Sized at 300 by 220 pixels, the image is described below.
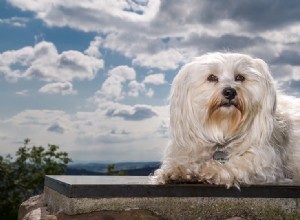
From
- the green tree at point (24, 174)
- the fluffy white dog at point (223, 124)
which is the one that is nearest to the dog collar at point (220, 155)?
the fluffy white dog at point (223, 124)

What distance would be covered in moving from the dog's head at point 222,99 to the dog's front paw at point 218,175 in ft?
0.80

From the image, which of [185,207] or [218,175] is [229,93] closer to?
[218,175]

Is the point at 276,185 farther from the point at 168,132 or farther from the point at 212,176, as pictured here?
the point at 168,132

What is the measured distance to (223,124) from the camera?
482 cm

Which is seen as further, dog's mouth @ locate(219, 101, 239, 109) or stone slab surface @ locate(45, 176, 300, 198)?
dog's mouth @ locate(219, 101, 239, 109)

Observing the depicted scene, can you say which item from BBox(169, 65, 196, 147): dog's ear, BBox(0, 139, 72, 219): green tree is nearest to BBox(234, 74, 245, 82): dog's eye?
BBox(169, 65, 196, 147): dog's ear

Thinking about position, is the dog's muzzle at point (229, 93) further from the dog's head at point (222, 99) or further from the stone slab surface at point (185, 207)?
the stone slab surface at point (185, 207)

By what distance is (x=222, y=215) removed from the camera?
4766 mm

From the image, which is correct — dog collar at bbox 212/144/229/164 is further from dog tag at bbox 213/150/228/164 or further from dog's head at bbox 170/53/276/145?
dog's head at bbox 170/53/276/145

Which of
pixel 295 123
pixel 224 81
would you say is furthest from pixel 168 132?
pixel 295 123

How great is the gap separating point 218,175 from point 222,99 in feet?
1.99

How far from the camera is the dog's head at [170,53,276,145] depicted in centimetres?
473

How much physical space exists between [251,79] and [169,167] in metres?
0.98

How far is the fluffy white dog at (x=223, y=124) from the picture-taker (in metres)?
4.77
